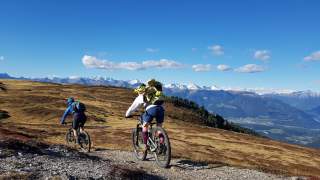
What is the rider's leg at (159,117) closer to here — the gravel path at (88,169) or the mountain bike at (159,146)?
the mountain bike at (159,146)

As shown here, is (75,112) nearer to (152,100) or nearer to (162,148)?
(152,100)

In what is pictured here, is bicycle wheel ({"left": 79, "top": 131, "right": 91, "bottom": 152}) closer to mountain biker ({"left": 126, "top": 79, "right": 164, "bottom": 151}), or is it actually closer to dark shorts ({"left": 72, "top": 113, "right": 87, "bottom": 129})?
dark shorts ({"left": 72, "top": 113, "right": 87, "bottom": 129})

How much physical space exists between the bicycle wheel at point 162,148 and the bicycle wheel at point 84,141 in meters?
8.23

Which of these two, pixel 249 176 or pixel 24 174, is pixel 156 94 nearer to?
pixel 249 176

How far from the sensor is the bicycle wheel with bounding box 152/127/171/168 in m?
21.5

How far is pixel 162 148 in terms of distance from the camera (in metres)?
22.1

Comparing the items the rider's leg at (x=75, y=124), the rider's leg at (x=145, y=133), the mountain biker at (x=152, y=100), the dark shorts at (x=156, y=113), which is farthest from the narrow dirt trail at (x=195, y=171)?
the rider's leg at (x=75, y=124)

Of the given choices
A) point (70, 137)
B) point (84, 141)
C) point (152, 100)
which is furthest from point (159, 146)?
point (70, 137)

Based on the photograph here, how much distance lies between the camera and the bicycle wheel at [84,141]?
1164 inches

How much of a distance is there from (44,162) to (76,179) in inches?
135

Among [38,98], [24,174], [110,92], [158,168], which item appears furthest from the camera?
[110,92]

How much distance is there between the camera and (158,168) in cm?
2172

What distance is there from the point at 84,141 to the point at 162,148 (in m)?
9.59

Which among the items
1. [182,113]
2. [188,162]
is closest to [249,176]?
[188,162]
